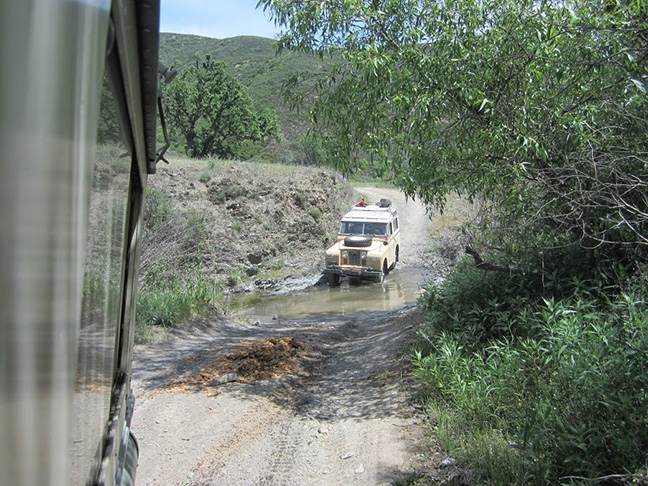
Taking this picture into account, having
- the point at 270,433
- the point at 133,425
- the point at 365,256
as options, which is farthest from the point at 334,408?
the point at 365,256

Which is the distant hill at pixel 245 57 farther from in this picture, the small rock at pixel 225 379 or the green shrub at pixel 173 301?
the small rock at pixel 225 379

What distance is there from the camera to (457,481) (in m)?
3.88

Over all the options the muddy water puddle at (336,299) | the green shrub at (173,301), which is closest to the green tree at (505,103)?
the green shrub at (173,301)

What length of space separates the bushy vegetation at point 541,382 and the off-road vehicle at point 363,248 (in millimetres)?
10610

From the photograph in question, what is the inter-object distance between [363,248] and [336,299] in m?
1.83

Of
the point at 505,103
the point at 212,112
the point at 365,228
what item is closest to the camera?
the point at 505,103

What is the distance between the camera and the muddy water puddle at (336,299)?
1562 cm

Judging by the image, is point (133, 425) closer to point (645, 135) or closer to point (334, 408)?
point (334, 408)

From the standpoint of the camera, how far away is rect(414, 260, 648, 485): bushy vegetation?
3.42 m

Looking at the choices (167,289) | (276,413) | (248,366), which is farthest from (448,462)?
(167,289)

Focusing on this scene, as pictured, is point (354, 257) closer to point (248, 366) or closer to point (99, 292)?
point (248, 366)

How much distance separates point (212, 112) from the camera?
3969 centimetres

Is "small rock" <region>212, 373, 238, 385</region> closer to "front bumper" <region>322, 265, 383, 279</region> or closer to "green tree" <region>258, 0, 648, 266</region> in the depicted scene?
"green tree" <region>258, 0, 648, 266</region>

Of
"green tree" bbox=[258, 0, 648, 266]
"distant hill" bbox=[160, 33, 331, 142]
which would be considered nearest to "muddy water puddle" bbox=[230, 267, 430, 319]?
"green tree" bbox=[258, 0, 648, 266]
